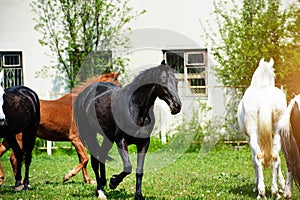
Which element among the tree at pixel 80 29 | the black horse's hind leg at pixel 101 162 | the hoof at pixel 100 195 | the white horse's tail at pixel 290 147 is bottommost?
the hoof at pixel 100 195

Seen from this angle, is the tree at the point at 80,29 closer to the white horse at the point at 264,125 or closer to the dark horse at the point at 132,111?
the dark horse at the point at 132,111

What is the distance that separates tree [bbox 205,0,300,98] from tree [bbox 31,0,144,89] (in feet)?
10.8

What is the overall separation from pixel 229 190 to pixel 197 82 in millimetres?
11071

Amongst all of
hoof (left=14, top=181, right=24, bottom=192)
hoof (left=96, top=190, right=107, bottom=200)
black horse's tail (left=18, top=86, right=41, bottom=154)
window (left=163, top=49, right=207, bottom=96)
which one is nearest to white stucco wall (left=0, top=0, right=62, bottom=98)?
window (left=163, top=49, right=207, bottom=96)

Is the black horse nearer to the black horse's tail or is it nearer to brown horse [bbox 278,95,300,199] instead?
the black horse's tail

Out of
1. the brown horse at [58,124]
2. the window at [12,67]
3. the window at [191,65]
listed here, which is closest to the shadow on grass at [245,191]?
the brown horse at [58,124]

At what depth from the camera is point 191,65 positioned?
19828 millimetres

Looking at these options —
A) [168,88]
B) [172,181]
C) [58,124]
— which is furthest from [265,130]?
[58,124]

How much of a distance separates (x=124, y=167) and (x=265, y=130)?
2077 millimetres

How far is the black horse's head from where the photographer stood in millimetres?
6926

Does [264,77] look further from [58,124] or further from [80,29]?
[80,29]

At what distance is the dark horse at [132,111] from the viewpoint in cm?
715

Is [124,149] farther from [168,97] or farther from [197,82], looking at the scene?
[197,82]

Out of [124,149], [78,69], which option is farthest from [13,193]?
[78,69]
